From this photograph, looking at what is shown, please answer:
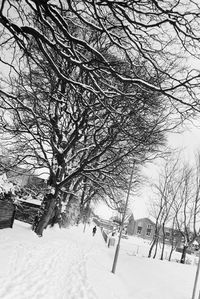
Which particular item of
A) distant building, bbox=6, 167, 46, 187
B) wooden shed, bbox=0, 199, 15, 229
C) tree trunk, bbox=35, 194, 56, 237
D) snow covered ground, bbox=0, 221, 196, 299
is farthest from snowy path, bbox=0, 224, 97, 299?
tree trunk, bbox=35, 194, 56, 237

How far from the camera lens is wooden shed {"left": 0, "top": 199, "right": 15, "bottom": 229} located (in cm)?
1593

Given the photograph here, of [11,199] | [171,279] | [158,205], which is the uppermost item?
[158,205]

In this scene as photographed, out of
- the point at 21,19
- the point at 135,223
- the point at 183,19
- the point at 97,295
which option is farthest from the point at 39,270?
the point at 135,223

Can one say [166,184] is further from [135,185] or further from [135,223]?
[135,223]

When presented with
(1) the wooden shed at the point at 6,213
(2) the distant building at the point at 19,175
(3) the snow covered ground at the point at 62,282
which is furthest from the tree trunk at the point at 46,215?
(3) the snow covered ground at the point at 62,282

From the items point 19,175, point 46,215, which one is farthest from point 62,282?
point 19,175

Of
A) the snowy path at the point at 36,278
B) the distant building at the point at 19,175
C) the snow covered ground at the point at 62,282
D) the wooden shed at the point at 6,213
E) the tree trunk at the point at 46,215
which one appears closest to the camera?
the snowy path at the point at 36,278

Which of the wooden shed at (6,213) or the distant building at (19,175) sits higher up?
the distant building at (19,175)

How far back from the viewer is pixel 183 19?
6395 mm

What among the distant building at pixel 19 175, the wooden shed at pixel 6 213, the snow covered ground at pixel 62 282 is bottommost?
the snow covered ground at pixel 62 282

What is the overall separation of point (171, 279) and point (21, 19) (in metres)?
14.5

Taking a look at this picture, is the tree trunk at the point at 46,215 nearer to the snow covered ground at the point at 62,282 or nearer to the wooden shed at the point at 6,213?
the wooden shed at the point at 6,213

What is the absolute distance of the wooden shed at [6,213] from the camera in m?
15.9

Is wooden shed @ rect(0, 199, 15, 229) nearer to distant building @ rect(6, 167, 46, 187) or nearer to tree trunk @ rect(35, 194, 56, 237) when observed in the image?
distant building @ rect(6, 167, 46, 187)
